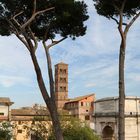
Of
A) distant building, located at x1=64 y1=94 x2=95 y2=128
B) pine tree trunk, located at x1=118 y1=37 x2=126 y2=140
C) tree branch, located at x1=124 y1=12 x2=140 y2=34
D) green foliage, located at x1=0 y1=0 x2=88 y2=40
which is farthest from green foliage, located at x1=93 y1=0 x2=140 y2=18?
distant building, located at x1=64 y1=94 x2=95 y2=128

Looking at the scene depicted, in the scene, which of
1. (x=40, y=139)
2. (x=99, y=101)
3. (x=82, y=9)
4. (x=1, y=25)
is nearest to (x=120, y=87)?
(x=82, y=9)

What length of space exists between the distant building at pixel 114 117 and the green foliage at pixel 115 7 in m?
22.9

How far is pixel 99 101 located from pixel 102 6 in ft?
84.2

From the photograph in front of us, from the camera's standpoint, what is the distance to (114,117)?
116 ft

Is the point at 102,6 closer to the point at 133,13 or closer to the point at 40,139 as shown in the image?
the point at 133,13

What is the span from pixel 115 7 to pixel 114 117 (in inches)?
944

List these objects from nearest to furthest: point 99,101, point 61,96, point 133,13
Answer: point 133,13 → point 99,101 → point 61,96

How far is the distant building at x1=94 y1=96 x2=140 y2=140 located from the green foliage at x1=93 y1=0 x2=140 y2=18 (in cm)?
2286

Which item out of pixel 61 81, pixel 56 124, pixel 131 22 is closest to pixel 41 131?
pixel 56 124

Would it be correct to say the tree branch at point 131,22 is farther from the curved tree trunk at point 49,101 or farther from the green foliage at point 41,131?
the green foliage at point 41,131

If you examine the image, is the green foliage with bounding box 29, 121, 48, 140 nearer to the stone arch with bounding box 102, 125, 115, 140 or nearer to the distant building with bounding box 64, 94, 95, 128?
the stone arch with bounding box 102, 125, 115, 140

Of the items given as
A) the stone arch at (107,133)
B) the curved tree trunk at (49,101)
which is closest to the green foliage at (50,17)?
the curved tree trunk at (49,101)

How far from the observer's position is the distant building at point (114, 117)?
35438mm

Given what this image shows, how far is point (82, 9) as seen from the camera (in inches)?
535
